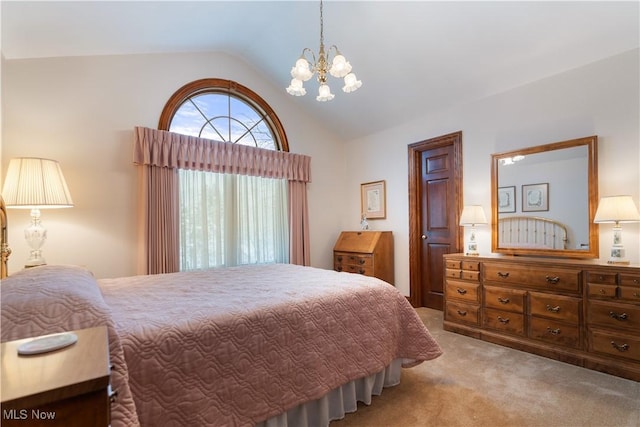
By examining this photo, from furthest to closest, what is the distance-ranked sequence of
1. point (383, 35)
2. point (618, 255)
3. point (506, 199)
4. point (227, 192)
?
1. point (227, 192)
2. point (506, 199)
3. point (383, 35)
4. point (618, 255)

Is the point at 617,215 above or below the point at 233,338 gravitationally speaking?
above

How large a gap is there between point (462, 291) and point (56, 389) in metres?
3.26

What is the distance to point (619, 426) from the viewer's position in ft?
5.41

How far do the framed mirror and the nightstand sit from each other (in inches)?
135

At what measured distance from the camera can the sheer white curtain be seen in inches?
136

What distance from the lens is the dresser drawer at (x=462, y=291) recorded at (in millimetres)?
2996

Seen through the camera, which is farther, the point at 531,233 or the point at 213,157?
the point at 213,157

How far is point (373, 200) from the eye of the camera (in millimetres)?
4562

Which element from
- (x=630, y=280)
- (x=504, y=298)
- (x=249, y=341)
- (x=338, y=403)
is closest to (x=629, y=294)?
(x=630, y=280)

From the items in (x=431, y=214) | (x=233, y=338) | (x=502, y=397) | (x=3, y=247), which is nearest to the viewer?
(x=233, y=338)

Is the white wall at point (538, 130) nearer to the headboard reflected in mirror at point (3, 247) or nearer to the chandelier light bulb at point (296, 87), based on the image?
the chandelier light bulb at point (296, 87)

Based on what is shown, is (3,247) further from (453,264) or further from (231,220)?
(453,264)

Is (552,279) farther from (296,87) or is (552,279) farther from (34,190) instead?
(34,190)

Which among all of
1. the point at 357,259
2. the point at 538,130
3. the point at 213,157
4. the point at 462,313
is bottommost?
the point at 462,313
